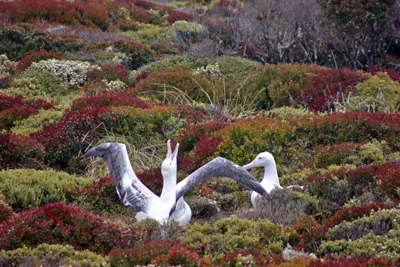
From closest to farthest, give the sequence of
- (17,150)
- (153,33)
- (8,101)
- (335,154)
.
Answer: (335,154), (17,150), (8,101), (153,33)

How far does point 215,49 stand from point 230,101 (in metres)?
6.20

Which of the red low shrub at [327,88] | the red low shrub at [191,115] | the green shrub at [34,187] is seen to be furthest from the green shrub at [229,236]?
the red low shrub at [327,88]

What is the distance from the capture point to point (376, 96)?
1588cm

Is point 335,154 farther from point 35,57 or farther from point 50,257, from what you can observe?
point 35,57

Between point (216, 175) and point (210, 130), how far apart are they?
415cm

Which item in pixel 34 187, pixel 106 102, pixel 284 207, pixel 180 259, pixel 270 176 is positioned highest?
pixel 180 259

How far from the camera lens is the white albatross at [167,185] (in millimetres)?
8781

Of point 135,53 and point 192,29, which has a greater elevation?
point 135,53

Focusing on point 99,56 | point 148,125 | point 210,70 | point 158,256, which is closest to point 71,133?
point 148,125

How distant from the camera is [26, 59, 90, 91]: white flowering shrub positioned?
1855 cm

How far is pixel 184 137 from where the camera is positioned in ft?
43.3

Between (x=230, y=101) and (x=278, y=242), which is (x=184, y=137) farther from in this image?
(x=278, y=242)

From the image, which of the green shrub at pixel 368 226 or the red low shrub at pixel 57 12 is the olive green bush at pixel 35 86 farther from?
the green shrub at pixel 368 226

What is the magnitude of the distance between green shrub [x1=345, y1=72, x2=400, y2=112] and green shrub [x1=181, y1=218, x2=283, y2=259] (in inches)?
284
